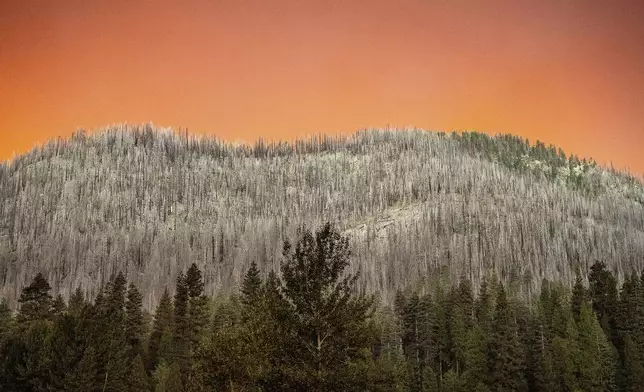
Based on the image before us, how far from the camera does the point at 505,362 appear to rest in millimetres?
71000

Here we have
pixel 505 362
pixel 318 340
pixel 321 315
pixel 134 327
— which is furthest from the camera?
pixel 134 327

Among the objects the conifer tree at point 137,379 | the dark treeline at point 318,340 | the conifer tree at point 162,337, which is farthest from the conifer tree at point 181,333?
the conifer tree at point 137,379

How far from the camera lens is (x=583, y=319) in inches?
2908

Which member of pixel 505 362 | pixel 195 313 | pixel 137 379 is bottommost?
pixel 137 379

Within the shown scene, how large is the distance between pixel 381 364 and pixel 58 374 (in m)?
35.6

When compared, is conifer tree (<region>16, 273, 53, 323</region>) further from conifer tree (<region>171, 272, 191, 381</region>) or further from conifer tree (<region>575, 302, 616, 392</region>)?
conifer tree (<region>575, 302, 616, 392</region>)

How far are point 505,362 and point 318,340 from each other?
48.8 m

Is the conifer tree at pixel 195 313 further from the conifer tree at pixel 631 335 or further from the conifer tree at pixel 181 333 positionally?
the conifer tree at pixel 631 335

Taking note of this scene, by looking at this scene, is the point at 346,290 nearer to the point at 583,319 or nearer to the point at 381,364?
the point at 381,364

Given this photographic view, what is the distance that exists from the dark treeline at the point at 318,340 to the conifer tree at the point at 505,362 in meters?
0.16

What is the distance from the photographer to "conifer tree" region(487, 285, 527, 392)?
70181 millimetres

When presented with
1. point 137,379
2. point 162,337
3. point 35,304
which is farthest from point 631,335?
point 35,304

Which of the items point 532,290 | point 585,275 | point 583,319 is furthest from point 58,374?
point 585,275

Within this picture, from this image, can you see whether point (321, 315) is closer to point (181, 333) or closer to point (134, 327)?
point (181, 333)
